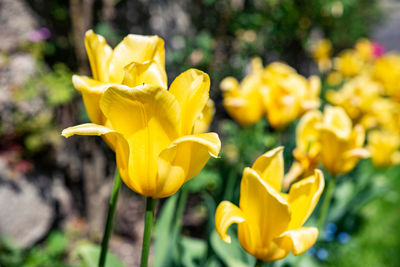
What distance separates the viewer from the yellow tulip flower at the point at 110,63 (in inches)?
24.4

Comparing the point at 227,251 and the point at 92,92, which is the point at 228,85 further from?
the point at 92,92

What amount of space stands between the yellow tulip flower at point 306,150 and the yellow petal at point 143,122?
1.45ft

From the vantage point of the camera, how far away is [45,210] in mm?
2258

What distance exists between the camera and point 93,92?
0.62 meters

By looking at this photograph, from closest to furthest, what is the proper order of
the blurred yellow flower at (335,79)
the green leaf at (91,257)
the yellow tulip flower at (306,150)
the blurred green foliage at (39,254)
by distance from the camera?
1. the yellow tulip flower at (306,150)
2. the green leaf at (91,257)
3. the blurred green foliage at (39,254)
4. the blurred yellow flower at (335,79)

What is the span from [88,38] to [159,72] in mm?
165

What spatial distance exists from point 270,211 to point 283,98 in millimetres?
948

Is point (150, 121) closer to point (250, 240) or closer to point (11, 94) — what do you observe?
point (250, 240)

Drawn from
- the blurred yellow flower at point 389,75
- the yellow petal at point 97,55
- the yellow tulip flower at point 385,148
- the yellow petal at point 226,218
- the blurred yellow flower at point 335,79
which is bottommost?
the blurred yellow flower at point 335,79

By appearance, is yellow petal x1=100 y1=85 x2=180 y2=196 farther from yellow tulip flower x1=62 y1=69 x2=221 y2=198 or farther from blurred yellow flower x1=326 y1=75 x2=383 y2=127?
blurred yellow flower x1=326 y1=75 x2=383 y2=127

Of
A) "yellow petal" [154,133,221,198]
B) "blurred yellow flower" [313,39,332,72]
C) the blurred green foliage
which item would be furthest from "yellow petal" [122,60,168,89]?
"blurred yellow flower" [313,39,332,72]

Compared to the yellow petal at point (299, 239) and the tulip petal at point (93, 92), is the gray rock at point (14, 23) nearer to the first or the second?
the tulip petal at point (93, 92)

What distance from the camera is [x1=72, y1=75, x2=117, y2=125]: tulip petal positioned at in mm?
618

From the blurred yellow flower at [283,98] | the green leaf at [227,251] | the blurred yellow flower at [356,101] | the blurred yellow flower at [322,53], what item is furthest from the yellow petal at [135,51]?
the blurred yellow flower at [322,53]
